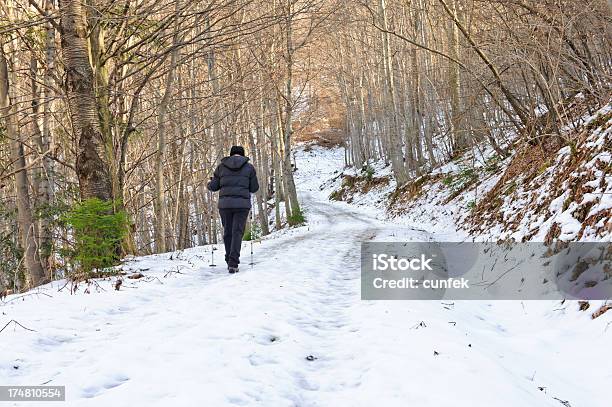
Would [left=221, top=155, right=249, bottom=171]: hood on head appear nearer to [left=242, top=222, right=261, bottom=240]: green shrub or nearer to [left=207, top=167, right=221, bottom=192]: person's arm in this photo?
[left=207, top=167, right=221, bottom=192]: person's arm

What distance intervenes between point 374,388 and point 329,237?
970 centimetres

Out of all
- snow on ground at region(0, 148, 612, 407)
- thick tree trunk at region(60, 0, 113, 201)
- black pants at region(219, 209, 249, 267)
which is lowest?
snow on ground at region(0, 148, 612, 407)

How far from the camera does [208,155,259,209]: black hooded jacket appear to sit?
7.65 m

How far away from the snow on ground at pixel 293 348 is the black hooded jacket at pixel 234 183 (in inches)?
77.4

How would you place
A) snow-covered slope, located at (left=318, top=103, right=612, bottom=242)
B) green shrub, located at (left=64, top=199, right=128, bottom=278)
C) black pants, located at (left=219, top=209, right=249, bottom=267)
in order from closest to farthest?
snow-covered slope, located at (left=318, top=103, right=612, bottom=242), green shrub, located at (left=64, top=199, right=128, bottom=278), black pants, located at (left=219, top=209, right=249, bottom=267)

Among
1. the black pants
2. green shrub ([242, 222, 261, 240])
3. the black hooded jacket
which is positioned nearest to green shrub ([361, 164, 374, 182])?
green shrub ([242, 222, 261, 240])

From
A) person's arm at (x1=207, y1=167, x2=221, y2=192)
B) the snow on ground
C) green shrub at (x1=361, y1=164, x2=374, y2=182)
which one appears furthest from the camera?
green shrub at (x1=361, y1=164, x2=374, y2=182)

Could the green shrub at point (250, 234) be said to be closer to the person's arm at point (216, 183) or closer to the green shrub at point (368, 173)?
the person's arm at point (216, 183)

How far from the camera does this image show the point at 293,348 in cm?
369

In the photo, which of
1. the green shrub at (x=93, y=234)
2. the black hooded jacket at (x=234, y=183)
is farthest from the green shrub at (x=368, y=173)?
the green shrub at (x=93, y=234)

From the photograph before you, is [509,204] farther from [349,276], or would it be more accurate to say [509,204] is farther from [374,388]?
[374,388]

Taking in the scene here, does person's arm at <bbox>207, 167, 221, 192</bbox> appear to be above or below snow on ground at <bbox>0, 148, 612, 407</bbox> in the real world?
above

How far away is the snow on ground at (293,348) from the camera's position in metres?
2.83

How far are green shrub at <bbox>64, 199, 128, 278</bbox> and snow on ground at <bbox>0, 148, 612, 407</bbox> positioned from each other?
0.58m
